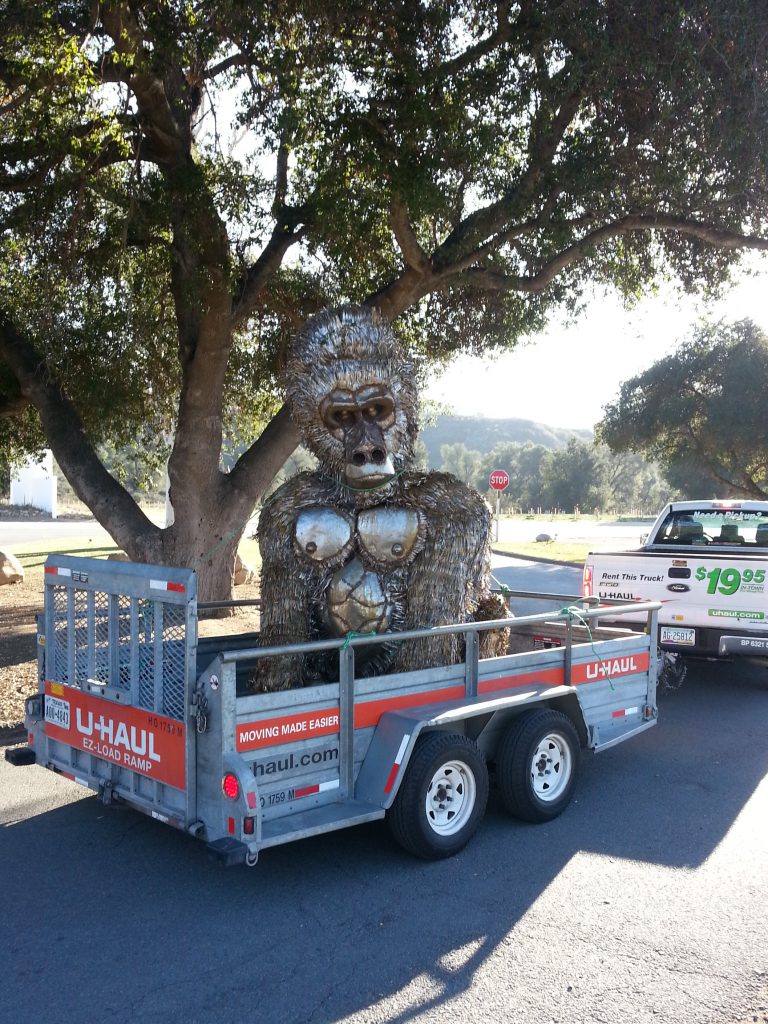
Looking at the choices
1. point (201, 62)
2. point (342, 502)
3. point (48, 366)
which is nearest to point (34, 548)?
point (48, 366)

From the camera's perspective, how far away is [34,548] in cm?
2466

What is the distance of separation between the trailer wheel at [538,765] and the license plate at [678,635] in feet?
10.3

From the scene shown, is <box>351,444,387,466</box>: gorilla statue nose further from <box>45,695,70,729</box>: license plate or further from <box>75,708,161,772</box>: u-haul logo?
<box>45,695,70,729</box>: license plate

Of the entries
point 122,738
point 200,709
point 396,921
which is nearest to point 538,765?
point 396,921

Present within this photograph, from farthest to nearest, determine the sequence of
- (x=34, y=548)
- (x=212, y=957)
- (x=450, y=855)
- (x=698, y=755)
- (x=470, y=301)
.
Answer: (x=34, y=548), (x=470, y=301), (x=698, y=755), (x=450, y=855), (x=212, y=957)

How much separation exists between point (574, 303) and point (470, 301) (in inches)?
54.1

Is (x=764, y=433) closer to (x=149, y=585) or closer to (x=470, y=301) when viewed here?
(x=470, y=301)

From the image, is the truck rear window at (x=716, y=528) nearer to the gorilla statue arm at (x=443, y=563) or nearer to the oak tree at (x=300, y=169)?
the oak tree at (x=300, y=169)

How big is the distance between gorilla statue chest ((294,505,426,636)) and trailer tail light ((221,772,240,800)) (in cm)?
140

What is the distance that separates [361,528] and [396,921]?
1.99m

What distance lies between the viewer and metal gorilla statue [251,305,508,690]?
4.70 meters

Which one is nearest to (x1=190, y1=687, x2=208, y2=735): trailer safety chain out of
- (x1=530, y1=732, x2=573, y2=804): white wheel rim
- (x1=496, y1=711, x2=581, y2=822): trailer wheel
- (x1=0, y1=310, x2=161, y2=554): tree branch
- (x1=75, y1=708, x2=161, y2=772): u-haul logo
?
(x1=75, y1=708, x2=161, y2=772): u-haul logo

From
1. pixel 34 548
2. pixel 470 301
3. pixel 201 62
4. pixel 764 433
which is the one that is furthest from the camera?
pixel 34 548

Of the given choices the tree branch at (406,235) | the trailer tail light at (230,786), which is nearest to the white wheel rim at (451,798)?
the trailer tail light at (230,786)
